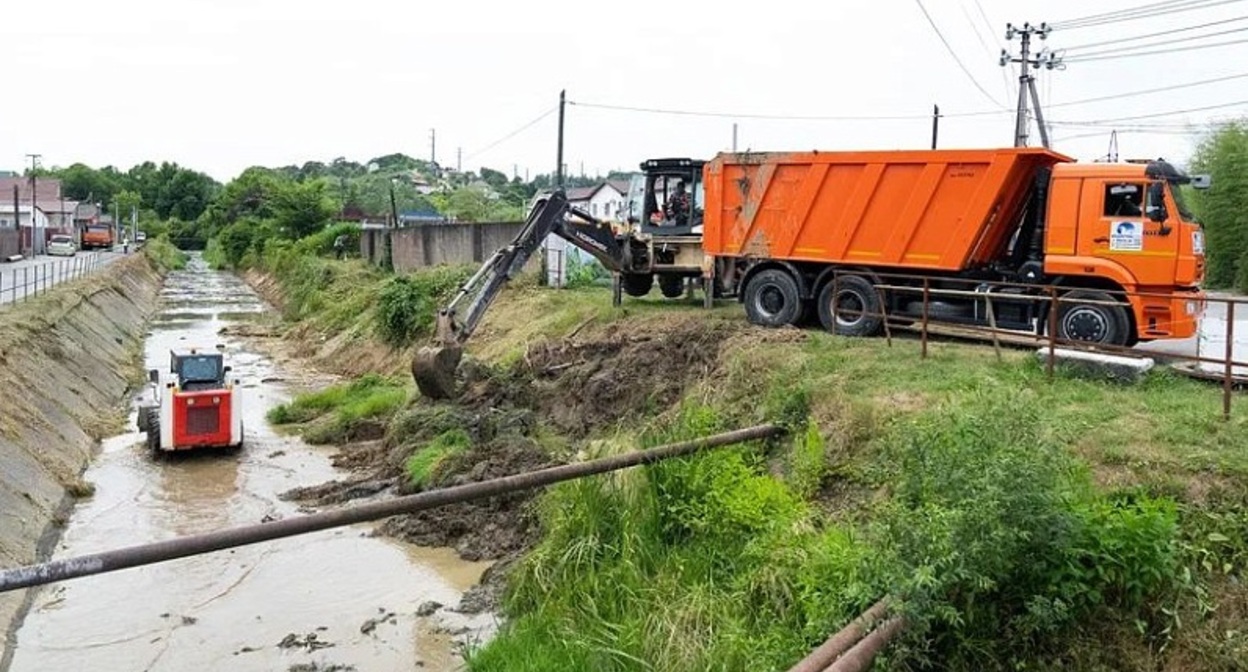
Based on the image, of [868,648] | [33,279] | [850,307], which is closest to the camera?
[868,648]

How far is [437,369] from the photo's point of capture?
15.2 metres

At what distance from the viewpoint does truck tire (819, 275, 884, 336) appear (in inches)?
530

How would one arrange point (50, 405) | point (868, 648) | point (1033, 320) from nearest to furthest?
point (868, 648)
point (1033, 320)
point (50, 405)

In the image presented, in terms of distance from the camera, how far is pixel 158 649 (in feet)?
30.0

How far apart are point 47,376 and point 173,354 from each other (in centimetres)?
396

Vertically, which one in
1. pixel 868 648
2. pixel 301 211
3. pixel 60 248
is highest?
pixel 301 211

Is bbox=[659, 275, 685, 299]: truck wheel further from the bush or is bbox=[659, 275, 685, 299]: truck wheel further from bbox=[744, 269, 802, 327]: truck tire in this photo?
the bush

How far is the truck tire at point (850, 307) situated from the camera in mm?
13453

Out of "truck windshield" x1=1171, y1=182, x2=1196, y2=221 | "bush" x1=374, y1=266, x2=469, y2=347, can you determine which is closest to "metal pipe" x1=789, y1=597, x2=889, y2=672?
"truck windshield" x1=1171, y1=182, x2=1196, y2=221

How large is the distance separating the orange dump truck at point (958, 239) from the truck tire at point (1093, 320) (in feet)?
0.05

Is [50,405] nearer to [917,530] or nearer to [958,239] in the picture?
[958,239]

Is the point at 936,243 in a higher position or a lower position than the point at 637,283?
higher

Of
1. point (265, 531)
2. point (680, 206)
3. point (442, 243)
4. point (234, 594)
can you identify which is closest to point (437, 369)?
point (234, 594)

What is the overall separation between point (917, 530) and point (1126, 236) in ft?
26.0
